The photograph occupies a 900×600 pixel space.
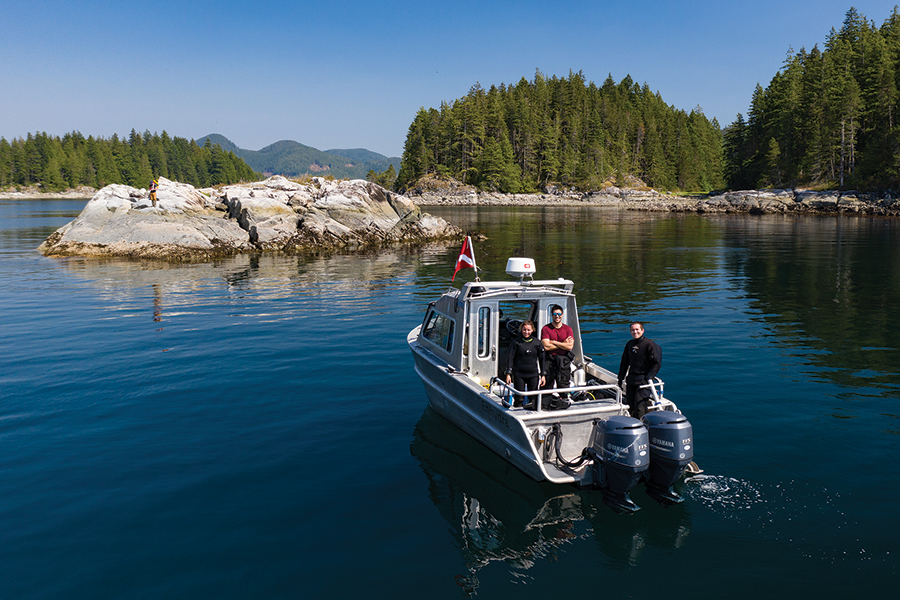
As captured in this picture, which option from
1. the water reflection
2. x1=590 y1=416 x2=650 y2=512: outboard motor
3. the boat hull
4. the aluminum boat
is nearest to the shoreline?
the water reflection

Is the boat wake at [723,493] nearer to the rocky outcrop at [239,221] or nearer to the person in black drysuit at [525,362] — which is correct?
the person in black drysuit at [525,362]

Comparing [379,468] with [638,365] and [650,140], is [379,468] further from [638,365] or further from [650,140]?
[650,140]

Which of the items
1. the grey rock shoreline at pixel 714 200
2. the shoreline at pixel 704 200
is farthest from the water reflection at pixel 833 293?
the grey rock shoreline at pixel 714 200

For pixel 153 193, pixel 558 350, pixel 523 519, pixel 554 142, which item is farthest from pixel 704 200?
pixel 523 519

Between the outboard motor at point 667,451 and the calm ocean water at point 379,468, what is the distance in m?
0.44

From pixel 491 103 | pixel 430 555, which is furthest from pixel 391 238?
pixel 491 103

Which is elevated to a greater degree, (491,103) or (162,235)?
(491,103)

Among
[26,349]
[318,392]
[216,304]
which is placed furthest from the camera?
[216,304]

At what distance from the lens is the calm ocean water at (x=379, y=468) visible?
23.8ft

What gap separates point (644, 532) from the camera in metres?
8.09

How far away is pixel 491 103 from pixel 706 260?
12385cm

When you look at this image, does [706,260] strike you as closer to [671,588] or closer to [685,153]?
[671,588]

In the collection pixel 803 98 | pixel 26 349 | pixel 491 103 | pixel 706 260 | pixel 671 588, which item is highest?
pixel 491 103

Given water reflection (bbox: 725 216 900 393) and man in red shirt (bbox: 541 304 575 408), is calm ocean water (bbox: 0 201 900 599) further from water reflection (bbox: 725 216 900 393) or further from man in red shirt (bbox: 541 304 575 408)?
man in red shirt (bbox: 541 304 575 408)
